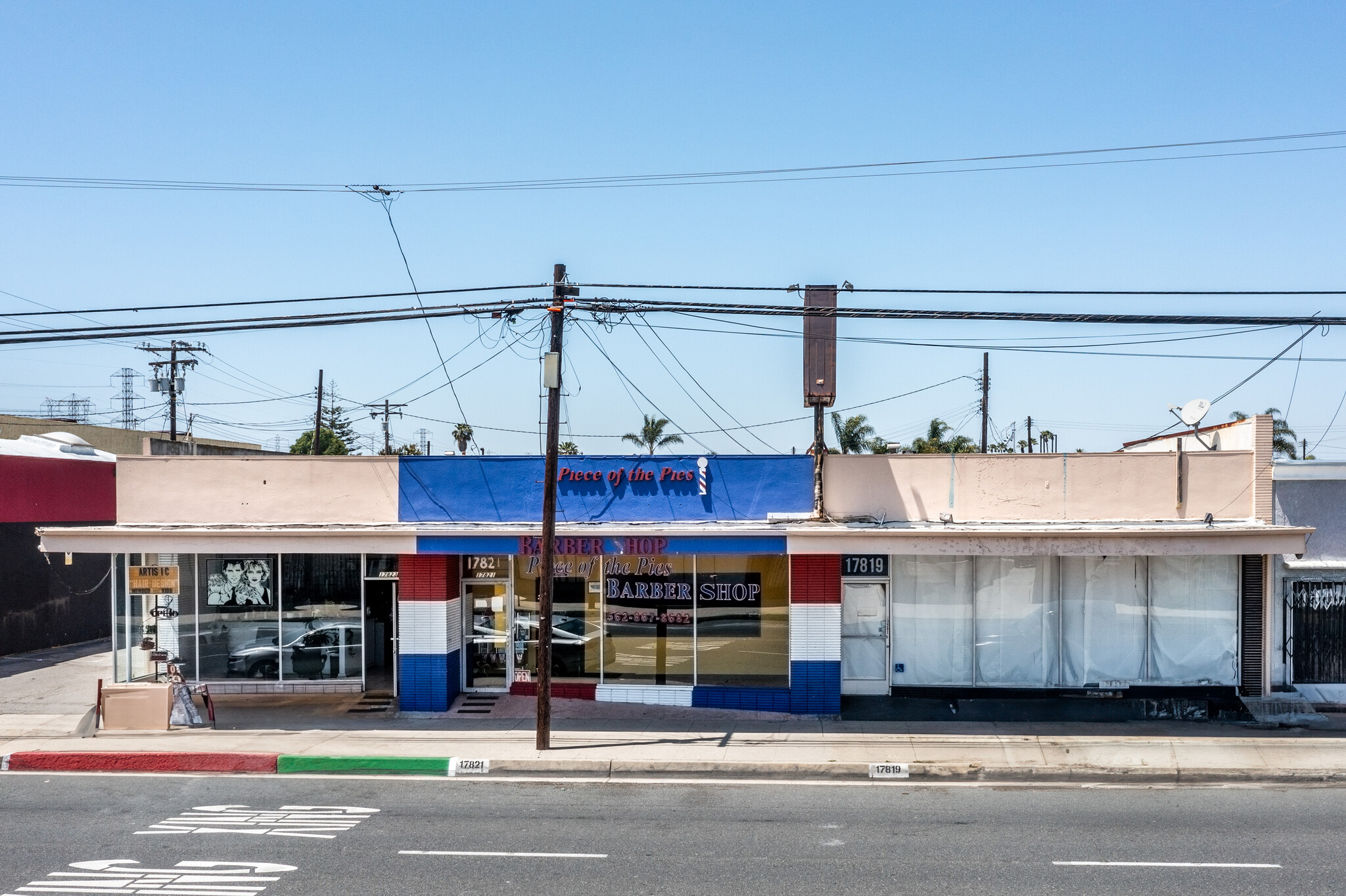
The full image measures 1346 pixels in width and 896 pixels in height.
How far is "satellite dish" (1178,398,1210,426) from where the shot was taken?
16562mm

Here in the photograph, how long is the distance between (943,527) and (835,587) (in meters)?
2.04

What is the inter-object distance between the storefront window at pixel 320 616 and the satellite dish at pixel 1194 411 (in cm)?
1464

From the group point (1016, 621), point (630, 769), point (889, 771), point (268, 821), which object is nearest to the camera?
point (268, 821)

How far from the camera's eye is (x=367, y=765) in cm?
1370

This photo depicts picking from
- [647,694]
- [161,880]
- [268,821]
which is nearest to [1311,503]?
[647,694]

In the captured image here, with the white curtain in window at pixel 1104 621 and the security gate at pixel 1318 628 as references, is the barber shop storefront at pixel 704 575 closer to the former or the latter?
the white curtain in window at pixel 1104 621

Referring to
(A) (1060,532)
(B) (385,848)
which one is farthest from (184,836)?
(A) (1060,532)

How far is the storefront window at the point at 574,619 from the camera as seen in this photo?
707 inches

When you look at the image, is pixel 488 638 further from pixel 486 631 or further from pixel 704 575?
pixel 704 575

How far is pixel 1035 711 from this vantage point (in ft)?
54.2

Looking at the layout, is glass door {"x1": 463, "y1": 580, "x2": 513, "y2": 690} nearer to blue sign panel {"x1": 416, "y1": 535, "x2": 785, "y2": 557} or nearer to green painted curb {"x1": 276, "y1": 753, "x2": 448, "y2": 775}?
blue sign panel {"x1": 416, "y1": 535, "x2": 785, "y2": 557}

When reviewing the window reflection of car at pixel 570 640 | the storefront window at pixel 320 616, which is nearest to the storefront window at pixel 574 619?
the window reflection of car at pixel 570 640

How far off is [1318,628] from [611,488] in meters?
12.0

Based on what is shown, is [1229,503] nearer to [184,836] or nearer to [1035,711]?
[1035,711]
